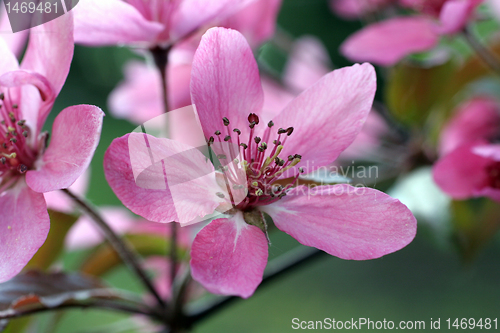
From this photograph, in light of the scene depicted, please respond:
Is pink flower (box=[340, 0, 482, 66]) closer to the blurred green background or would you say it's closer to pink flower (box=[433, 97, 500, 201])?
pink flower (box=[433, 97, 500, 201])

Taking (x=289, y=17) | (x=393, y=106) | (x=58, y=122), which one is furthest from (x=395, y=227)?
(x=289, y=17)

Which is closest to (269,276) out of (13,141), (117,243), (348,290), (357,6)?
(117,243)

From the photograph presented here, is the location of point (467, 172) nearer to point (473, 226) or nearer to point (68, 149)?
point (473, 226)

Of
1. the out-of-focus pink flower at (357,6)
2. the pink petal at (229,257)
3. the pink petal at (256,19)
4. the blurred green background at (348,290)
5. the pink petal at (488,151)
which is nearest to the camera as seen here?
the pink petal at (229,257)

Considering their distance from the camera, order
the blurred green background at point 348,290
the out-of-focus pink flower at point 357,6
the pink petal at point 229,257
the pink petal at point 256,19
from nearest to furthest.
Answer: the pink petal at point 229,257 → the pink petal at point 256,19 → the out-of-focus pink flower at point 357,6 → the blurred green background at point 348,290

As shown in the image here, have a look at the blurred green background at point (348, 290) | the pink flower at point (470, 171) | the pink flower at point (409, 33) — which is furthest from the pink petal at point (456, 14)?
the blurred green background at point (348, 290)

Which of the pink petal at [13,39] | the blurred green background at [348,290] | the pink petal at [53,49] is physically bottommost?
the blurred green background at [348,290]

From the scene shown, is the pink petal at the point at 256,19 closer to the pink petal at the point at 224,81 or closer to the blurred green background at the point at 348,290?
the pink petal at the point at 224,81
